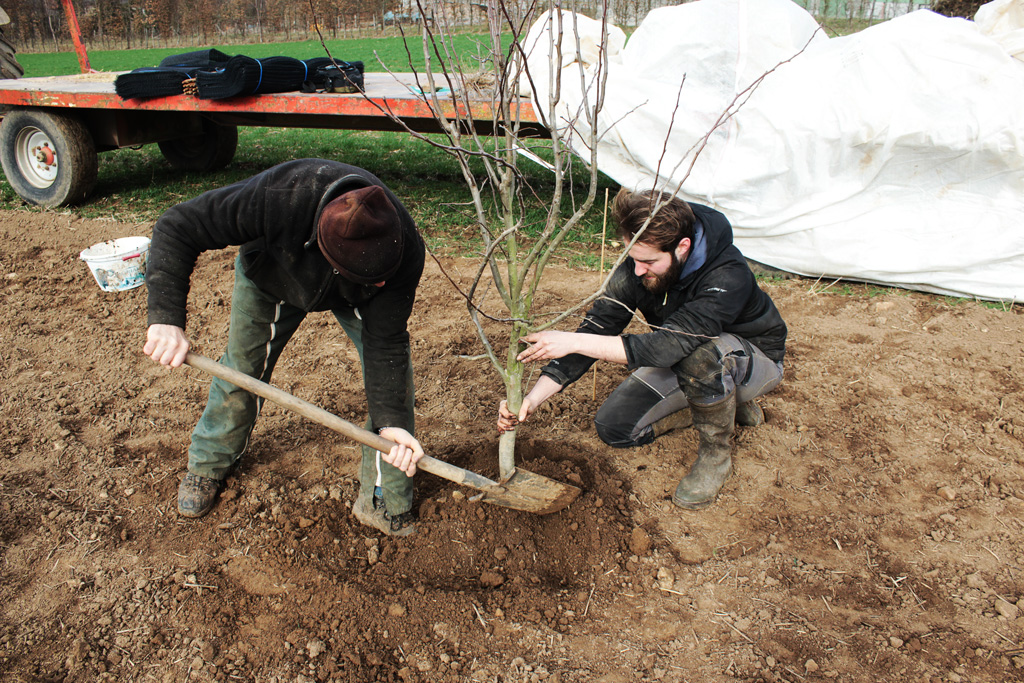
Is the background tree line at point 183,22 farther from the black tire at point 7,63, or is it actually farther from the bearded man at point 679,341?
the bearded man at point 679,341

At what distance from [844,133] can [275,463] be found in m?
4.10

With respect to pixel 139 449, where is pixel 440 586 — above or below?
below

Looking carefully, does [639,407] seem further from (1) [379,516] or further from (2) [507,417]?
(1) [379,516]

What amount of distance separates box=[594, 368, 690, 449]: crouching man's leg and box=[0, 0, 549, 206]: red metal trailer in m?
3.08

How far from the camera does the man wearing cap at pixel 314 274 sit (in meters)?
1.79

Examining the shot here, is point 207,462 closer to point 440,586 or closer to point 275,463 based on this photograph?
point 275,463

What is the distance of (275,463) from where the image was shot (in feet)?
9.48

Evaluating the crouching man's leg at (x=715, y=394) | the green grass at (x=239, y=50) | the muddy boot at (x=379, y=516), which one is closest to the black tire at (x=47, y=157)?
the muddy boot at (x=379, y=516)

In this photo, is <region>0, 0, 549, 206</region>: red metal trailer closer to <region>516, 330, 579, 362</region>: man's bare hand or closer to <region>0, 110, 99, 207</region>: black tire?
<region>0, 110, 99, 207</region>: black tire

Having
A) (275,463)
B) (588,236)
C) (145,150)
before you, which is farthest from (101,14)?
(275,463)

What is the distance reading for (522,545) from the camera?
8.17 ft

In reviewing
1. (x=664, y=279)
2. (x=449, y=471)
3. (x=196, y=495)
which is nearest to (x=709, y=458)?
(x=664, y=279)

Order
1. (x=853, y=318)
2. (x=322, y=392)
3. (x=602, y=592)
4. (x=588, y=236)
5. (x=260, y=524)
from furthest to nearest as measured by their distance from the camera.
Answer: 1. (x=588, y=236)
2. (x=853, y=318)
3. (x=322, y=392)
4. (x=260, y=524)
5. (x=602, y=592)

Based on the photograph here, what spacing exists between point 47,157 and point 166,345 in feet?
19.0
